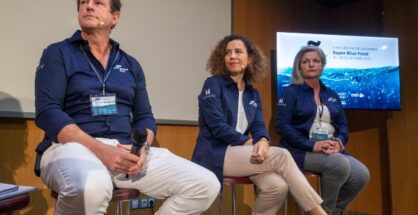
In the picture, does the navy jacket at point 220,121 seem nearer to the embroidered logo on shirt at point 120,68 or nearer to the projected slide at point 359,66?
the embroidered logo on shirt at point 120,68

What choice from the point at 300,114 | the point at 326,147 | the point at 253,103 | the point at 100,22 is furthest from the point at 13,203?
the point at 300,114

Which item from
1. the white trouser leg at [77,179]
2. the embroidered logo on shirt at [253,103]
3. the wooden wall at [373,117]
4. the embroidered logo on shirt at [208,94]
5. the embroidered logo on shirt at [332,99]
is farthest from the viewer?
the wooden wall at [373,117]

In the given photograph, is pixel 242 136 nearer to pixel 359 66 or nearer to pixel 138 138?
pixel 138 138

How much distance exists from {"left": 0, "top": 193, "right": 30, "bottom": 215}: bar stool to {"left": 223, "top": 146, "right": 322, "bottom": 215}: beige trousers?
94 centimetres

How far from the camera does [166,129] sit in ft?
9.02

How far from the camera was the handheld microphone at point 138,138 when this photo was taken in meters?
1.30

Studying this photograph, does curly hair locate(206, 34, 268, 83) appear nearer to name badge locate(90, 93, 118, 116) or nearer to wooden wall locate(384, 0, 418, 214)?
name badge locate(90, 93, 118, 116)

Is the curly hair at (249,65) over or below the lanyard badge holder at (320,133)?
over

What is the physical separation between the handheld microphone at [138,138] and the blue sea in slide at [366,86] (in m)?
2.18

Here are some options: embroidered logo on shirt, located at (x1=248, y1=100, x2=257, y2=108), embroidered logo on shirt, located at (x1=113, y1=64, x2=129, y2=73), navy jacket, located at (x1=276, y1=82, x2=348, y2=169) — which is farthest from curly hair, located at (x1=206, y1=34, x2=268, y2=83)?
embroidered logo on shirt, located at (x1=113, y1=64, x2=129, y2=73)

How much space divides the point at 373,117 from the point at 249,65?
1690 millimetres

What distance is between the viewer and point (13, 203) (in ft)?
4.52

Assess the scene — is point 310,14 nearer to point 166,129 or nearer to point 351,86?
point 351,86

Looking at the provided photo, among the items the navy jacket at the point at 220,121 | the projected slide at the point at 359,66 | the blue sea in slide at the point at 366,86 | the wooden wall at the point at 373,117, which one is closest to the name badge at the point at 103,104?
the navy jacket at the point at 220,121
